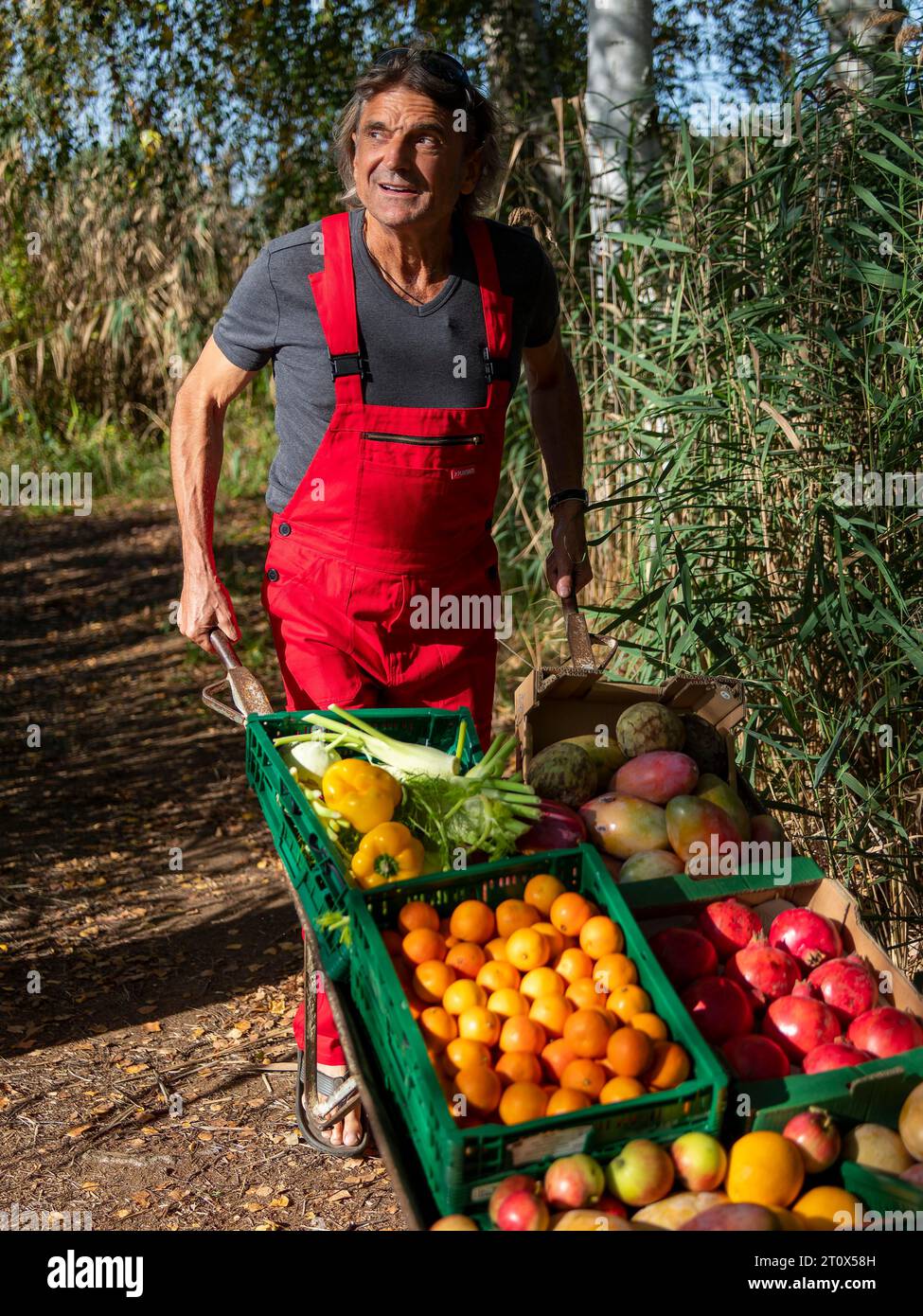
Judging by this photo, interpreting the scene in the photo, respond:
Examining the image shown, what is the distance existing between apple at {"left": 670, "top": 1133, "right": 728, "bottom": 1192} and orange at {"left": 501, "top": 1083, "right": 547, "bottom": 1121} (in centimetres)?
19

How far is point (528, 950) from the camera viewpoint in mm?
1811

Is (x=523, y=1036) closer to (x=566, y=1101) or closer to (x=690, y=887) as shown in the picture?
(x=566, y=1101)

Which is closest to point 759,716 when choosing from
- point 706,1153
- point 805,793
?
point 805,793

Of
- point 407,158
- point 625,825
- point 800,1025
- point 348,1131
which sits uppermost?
point 407,158

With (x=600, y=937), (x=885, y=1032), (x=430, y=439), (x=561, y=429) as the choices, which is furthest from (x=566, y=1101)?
Result: (x=561, y=429)

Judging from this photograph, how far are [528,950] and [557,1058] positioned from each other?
0.54ft

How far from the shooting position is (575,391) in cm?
296

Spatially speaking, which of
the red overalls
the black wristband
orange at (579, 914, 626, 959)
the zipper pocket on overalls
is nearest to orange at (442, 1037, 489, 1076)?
orange at (579, 914, 626, 959)

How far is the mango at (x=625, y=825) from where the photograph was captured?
2.15 metres

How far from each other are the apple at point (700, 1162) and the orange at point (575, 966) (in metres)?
0.27

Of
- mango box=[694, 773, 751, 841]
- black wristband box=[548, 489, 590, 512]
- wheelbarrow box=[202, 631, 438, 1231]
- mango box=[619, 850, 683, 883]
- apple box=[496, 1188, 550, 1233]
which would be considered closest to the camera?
apple box=[496, 1188, 550, 1233]

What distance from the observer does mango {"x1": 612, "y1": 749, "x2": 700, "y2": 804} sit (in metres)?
2.21

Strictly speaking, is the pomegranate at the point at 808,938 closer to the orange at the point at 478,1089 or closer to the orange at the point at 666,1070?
the orange at the point at 666,1070

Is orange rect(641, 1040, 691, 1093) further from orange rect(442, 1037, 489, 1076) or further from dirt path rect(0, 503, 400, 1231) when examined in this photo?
dirt path rect(0, 503, 400, 1231)
